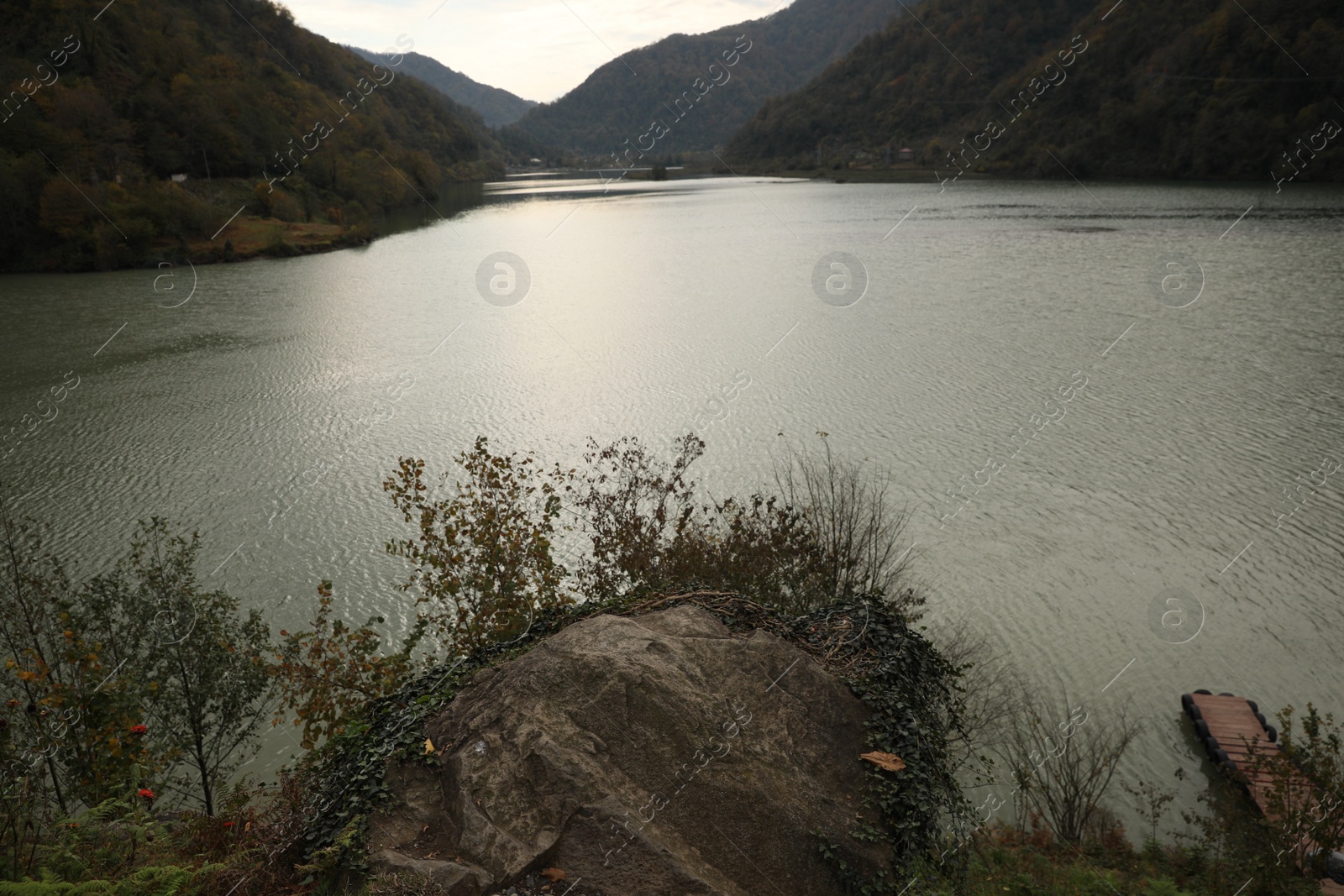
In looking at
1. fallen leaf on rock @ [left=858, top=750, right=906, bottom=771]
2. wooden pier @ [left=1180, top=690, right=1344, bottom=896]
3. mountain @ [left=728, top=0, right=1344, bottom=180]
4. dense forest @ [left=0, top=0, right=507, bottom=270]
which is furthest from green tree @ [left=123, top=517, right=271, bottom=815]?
mountain @ [left=728, top=0, right=1344, bottom=180]

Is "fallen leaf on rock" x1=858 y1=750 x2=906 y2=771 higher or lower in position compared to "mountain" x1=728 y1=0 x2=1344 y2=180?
lower

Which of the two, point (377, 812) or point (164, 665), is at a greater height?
point (377, 812)

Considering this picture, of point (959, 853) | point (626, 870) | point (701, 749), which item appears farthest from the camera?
point (959, 853)

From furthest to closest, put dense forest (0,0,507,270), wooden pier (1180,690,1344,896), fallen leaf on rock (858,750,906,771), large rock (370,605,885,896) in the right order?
1. dense forest (0,0,507,270)
2. wooden pier (1180,690,1344,896)
3. fallen leaf on rock (858,750,906,771)
4. large rock (370,605,885,896)

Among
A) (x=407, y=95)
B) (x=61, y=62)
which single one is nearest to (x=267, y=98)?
(x=61, y=62)

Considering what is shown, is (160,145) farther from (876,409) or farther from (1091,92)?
(1091,92)

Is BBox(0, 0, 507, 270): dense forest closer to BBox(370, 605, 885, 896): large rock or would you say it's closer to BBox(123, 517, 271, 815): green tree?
BBox(123, 517, 271, 815): green tree

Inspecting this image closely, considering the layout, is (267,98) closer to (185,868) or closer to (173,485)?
(173,485)

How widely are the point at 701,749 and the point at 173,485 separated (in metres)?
21.6

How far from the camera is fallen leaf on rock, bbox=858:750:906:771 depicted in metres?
6.60

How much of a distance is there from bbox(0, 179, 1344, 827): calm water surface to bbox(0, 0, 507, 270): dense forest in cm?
916

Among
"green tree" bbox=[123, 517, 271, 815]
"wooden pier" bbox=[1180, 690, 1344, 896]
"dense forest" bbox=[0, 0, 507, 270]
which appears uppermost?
"dense forest" bbox=[0, 0, 507, 270]

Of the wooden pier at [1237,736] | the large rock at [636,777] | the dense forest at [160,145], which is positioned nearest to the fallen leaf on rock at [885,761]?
the large rock at [636,777]

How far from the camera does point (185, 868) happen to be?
18.0 ft
